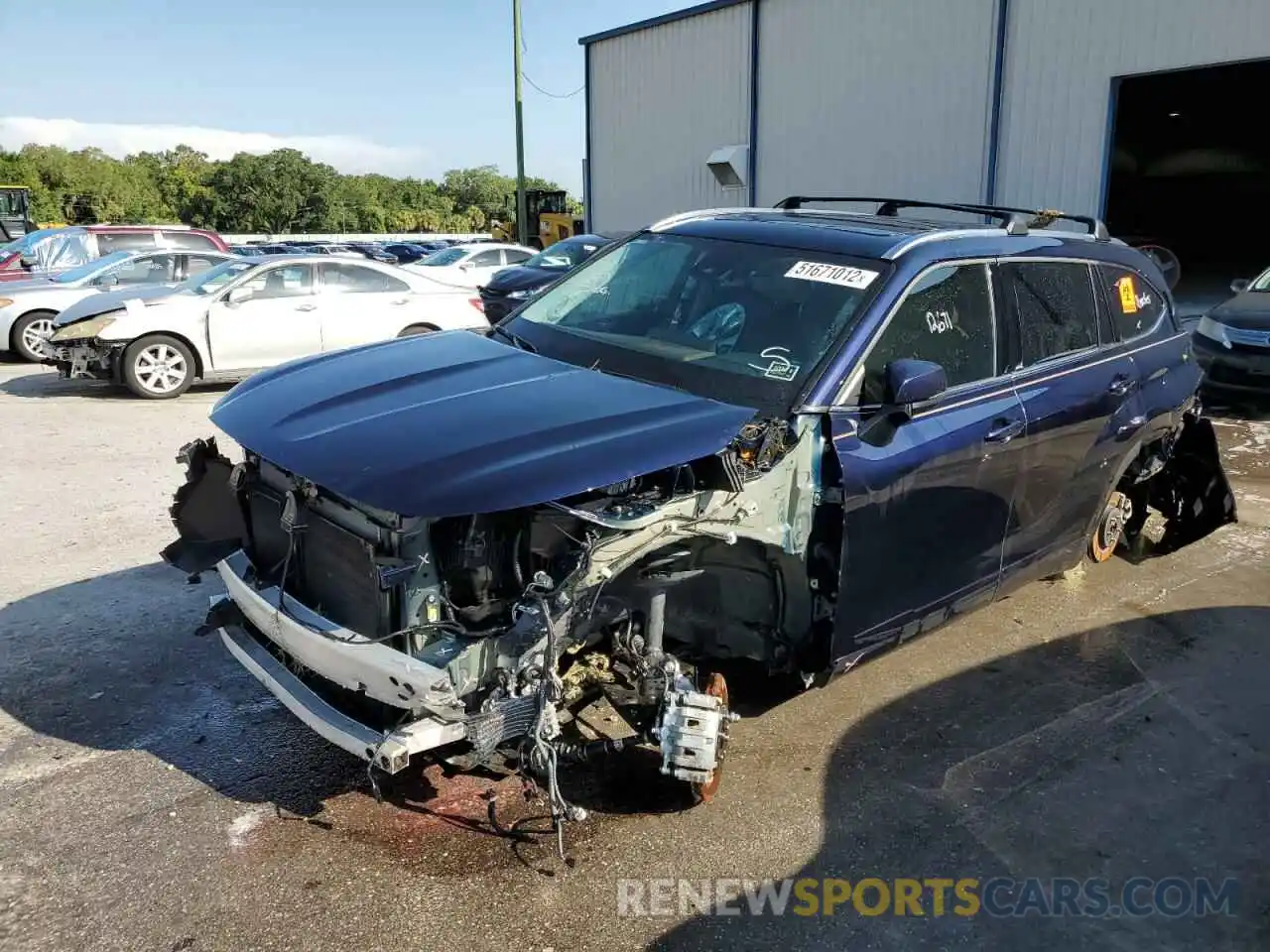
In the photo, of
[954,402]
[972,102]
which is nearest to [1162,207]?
[972,102]

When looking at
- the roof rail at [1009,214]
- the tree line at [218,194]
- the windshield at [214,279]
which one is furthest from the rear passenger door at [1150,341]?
the tree line at [218,194]

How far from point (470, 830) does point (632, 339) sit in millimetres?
1991

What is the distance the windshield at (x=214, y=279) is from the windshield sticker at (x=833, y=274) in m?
8.41

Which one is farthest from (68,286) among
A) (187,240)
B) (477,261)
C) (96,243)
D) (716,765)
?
(716,765)

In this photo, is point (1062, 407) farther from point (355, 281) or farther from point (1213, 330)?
point (355, 281)

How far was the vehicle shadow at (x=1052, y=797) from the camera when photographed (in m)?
2.91

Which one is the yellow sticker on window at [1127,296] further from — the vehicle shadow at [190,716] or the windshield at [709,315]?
the vehicle shadow at [190,716]

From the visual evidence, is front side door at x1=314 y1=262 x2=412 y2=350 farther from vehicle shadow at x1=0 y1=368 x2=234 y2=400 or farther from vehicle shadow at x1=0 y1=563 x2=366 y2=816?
vehicle shadow at x1=0 y1=563 x2=366 y2=816

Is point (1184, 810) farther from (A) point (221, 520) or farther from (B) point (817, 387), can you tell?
(A) point (221, 520)

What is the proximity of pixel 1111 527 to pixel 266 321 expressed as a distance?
8.59m

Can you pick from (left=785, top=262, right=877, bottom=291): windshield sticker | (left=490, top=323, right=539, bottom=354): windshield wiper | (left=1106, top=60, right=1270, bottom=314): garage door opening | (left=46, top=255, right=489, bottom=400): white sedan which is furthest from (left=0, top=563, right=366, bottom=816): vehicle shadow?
(left=1106, top=60, right=1270, bottom=314): garage door opening

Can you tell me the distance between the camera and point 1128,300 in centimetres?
500

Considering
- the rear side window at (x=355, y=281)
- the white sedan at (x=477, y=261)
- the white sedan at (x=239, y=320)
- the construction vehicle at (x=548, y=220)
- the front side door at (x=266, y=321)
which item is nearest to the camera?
the white sedan at (x=239, y=320)

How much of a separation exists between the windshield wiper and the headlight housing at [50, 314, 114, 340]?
715cm
